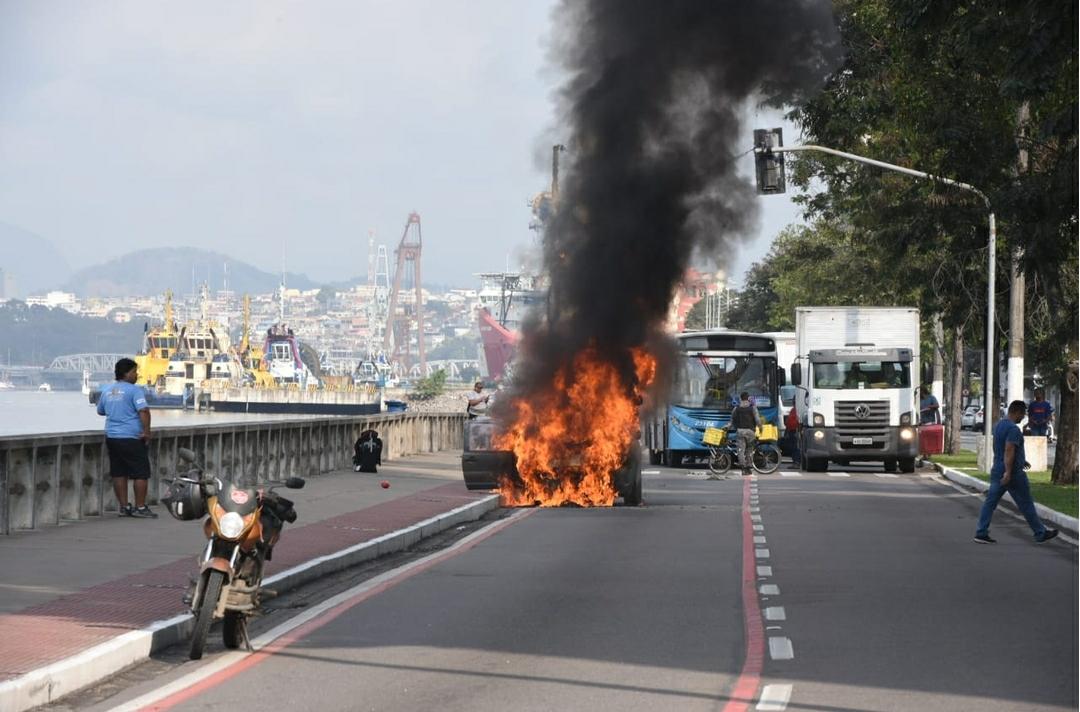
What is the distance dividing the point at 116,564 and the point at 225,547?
4767mm

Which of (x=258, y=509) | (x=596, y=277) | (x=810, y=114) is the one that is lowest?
(x=258, y=509)

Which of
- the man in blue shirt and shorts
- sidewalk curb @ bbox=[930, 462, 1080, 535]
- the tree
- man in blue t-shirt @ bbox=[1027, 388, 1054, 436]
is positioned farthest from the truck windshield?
the man in blue shirt and shorts

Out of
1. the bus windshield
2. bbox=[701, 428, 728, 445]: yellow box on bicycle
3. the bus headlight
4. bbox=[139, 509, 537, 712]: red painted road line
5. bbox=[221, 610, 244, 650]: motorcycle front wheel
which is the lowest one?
bbox=[139, 509, 537, 712]: red painted road line

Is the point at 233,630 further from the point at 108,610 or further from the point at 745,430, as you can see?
the point at 745,430

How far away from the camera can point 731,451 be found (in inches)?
1590

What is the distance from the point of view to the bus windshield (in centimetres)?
4316

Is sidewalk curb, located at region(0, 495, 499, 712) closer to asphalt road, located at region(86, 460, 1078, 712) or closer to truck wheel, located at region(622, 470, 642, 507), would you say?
asphalt road, located at region(86, 460, 1078, 712)

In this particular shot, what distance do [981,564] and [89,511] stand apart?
9.95m

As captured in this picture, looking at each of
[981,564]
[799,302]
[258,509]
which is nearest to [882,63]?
[981,564]

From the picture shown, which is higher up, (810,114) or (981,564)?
(810,114)

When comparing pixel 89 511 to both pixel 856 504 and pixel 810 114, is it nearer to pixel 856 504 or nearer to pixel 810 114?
pixel 856 504

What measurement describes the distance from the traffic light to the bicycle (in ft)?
43.0

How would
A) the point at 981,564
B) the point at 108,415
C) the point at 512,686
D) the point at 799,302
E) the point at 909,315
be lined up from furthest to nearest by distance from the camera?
the point at 799,302
the point at 909,315
the point at 108,415
the point at 981,564
the point at 512,686

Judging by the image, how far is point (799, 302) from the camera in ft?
242
